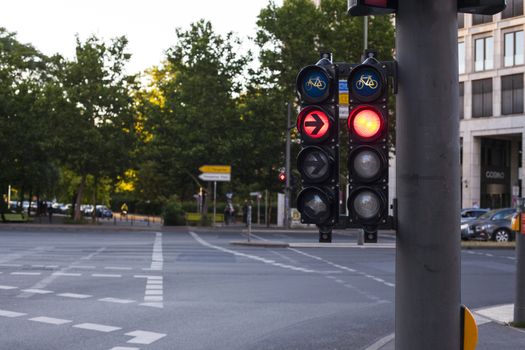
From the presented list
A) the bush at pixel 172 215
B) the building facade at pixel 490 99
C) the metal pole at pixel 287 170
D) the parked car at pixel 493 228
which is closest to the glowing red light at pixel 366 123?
the parked car at pixel 493 228

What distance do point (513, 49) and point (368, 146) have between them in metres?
55.8

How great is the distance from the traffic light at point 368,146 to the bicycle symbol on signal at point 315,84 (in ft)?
0.63

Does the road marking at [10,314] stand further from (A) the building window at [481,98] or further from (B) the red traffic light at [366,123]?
(A) the building window at [481,98]

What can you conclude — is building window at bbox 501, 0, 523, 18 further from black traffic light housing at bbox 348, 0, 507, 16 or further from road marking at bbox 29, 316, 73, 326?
black traffic light housing at bbox 348, 0, 507, 16

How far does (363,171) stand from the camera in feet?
16.4

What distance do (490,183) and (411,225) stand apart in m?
60.3

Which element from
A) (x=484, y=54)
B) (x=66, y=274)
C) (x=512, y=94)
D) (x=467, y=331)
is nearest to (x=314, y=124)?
(x=467, y=331)

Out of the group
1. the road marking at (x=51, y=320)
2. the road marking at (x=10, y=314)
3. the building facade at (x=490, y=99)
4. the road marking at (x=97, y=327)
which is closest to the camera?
the road marking at (x=97, y=327)

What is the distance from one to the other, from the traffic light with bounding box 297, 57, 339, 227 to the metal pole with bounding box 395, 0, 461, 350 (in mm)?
486

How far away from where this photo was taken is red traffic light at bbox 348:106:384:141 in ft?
16.3

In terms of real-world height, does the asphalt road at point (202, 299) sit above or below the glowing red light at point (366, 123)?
below

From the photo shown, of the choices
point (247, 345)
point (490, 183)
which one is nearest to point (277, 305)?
point (247, 345)

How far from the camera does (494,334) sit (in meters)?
8.86

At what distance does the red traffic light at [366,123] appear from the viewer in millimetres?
4976
